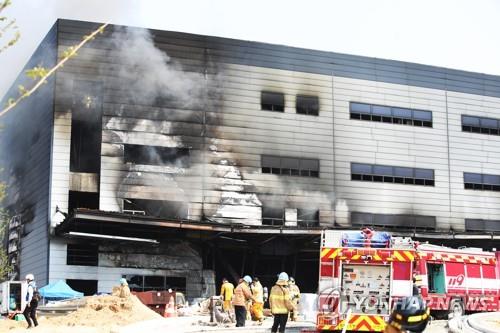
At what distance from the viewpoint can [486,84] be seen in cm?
4744

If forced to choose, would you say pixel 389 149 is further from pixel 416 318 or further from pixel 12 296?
pixel 416 318

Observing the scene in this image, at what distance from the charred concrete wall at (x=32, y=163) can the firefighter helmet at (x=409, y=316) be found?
102 ft

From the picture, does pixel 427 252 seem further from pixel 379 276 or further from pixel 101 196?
pixel 101 196

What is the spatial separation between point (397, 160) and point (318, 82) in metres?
6.19

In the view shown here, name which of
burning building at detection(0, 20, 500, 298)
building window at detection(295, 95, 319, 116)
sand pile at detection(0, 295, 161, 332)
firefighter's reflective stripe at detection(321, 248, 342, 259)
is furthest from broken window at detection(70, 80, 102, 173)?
firefighter's reflective stripe at detection(321, 248, 342, 259)

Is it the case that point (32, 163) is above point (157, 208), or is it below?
above

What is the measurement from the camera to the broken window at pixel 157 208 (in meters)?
37.7

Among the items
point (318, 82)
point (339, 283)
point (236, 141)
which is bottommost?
point (339, 283)

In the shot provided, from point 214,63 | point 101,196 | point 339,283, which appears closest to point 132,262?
point 101,196

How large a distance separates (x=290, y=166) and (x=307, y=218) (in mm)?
2840

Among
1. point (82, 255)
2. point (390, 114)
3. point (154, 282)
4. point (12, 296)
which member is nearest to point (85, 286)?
point (82, 255)

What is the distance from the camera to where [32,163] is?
138 feet

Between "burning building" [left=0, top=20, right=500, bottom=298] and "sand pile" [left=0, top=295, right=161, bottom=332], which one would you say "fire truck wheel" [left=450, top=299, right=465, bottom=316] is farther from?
"burning building" [left=0, top=20, right=500, bottom=298]

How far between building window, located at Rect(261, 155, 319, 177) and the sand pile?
1813 centimetres
